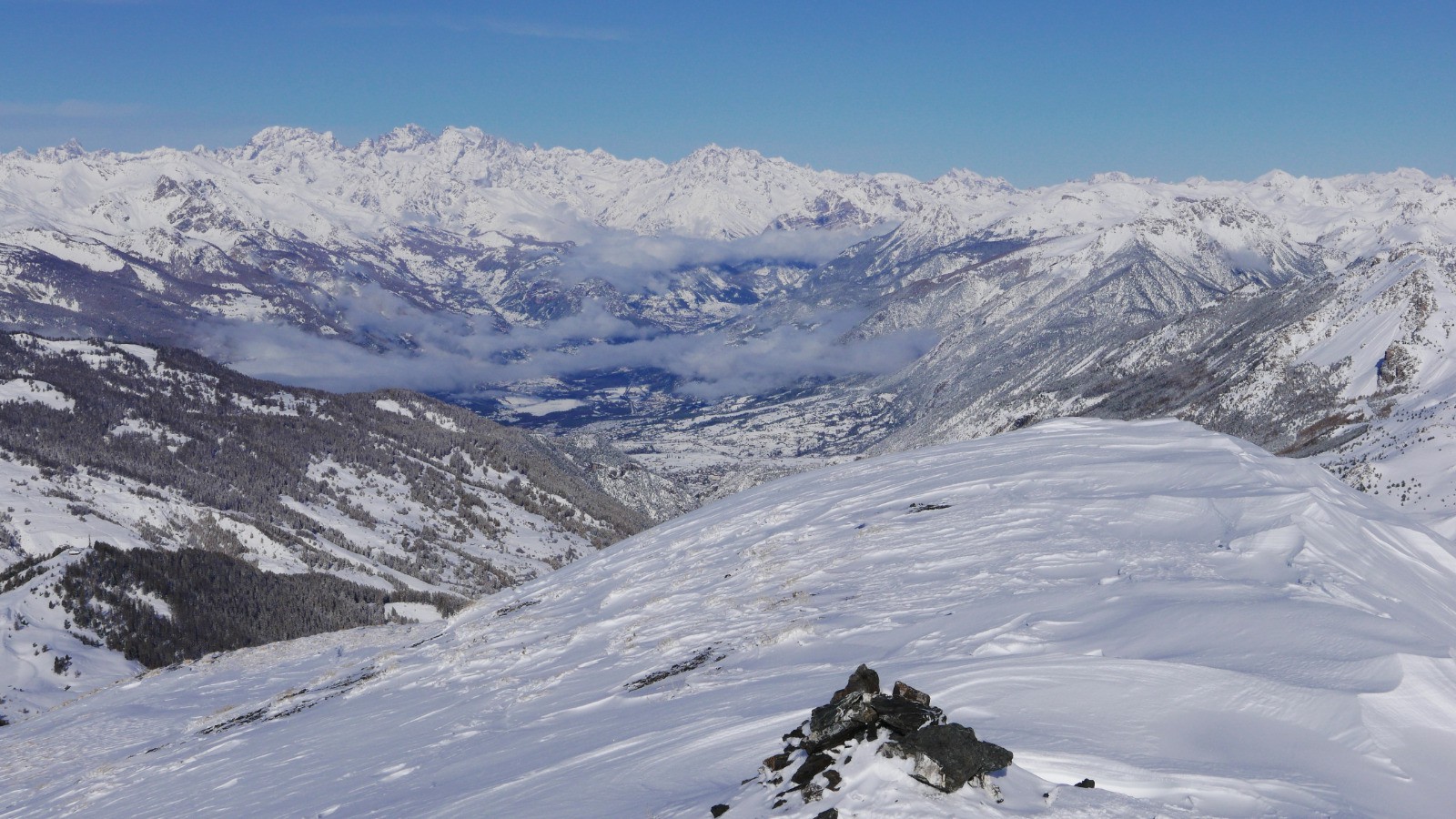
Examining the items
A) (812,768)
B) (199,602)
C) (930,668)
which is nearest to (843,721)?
(812,768)

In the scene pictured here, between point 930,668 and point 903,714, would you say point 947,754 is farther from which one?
point 930,668

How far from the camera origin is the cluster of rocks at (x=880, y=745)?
11.6 metres

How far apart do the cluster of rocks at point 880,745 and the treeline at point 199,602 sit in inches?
3431

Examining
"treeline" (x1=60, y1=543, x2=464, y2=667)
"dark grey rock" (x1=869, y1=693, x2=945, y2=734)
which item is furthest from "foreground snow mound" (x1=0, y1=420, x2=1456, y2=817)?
"treeline" (x1=60, y1=543, x2=464, y2=667)

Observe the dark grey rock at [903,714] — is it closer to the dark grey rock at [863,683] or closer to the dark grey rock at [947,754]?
the dark grey rock at [863,683]

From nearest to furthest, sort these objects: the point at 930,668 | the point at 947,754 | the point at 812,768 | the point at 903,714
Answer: the point at 947,754 < the point at 812,768 < the point at 903,714 < the point at 930,668

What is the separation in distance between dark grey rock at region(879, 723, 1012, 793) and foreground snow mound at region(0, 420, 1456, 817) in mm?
174

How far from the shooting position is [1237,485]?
96.7 ft

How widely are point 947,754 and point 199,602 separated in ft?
381

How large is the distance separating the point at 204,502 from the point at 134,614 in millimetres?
86449

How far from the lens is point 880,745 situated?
476 inches

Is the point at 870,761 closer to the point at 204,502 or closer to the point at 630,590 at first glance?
the point at 630,590

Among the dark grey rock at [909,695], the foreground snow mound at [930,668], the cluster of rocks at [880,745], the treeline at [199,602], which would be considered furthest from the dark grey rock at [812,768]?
the treeline at [199,602]

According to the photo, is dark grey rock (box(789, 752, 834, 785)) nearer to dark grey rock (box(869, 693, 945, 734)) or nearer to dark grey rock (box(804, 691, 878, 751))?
dark grey rock (box(804, 691, 878, 751))
